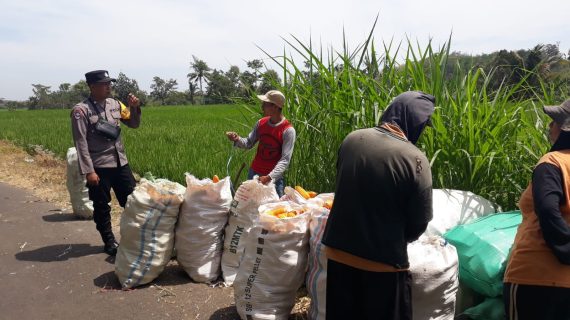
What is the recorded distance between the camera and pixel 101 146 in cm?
465

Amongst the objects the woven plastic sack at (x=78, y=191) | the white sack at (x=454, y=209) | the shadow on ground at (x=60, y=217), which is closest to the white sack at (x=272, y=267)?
the white sack at (x=454, y=209)

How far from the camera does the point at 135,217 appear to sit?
395cm

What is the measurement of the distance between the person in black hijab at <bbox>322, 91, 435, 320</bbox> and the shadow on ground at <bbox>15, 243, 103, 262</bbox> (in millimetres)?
3417

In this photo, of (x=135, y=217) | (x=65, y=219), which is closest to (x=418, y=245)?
(x=135, y=217)

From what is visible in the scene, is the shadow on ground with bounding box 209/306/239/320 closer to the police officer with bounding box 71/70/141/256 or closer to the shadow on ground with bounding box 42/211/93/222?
the police officer with bounding box 71/70/141/256

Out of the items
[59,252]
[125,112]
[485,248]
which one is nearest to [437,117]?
[485,248]

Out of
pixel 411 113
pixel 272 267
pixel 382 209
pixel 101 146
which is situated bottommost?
pixel 272 267

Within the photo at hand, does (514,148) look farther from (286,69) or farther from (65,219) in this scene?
(65,219)

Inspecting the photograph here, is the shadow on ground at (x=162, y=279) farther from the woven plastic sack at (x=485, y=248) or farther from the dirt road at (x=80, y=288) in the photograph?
the woven plastic sack at (x=485, y=248)

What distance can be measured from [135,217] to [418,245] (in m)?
2.32

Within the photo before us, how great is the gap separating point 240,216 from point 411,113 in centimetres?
210

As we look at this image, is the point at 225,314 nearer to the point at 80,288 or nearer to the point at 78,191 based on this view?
the point at 80,288

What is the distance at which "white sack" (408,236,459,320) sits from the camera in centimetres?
268

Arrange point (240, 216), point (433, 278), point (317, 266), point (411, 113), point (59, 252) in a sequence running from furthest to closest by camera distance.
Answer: point (59, 252)
point (240, 216)
point (317, 266)
point (433, 278)
point (411, 113)
